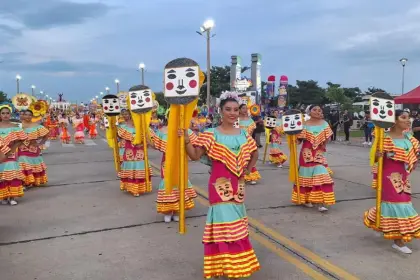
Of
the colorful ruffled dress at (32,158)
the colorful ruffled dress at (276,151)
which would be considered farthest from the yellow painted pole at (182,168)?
the colorful ruffled dress at (276,151)

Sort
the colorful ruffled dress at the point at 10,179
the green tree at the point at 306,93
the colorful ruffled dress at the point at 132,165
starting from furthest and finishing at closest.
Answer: the green tree at the point at 306,93 < the colorful ruffled dress at the point at 132,165 < the colorful ruffled dress at the point at 10,179

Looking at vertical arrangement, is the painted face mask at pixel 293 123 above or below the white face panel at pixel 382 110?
below

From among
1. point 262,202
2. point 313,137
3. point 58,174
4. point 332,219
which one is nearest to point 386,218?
point 332,219

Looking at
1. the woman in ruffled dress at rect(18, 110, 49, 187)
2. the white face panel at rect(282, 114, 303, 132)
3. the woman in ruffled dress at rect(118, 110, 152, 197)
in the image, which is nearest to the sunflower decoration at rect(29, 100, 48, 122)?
the woman in ruffled dress at rect(18, 110, 49, 187)

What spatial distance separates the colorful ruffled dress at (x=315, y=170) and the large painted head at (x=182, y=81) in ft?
11.0

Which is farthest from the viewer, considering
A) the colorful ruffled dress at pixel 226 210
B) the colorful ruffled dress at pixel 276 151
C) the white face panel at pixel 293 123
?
the colorful ruffled dress at pixel 276 151

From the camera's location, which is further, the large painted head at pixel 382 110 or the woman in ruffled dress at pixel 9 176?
the woman in ruffled dress at pixel 9 176

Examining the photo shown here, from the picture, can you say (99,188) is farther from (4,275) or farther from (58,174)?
(4,275)

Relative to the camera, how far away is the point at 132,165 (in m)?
8.30

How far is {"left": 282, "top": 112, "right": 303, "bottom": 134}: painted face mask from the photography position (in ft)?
22.9

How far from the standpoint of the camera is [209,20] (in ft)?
77.3

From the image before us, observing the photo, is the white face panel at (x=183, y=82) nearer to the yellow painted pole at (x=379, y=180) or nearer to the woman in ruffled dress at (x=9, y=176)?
the yellow painted pole at (x=379, y=180)

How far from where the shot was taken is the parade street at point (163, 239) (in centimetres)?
442

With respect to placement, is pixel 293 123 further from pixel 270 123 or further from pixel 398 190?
pixel 270 123
